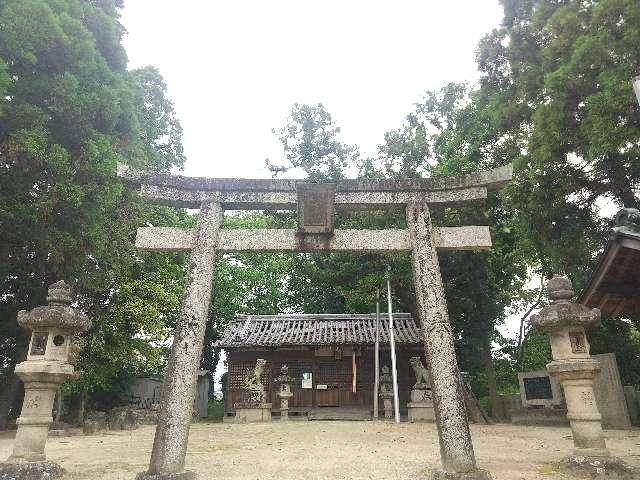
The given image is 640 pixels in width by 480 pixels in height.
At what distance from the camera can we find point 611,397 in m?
12.2

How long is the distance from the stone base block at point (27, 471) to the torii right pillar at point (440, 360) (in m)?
5.28

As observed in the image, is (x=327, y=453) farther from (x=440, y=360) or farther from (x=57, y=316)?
(x=57, y=316)

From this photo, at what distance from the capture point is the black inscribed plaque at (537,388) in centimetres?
1460

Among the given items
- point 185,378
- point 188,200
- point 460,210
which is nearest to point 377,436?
point 185,378

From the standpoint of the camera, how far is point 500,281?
19.1 meters

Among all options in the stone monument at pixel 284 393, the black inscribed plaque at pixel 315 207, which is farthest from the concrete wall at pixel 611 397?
the stone monument at pixel 284 393

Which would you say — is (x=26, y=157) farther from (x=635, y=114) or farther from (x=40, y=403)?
(x=635, y=114)

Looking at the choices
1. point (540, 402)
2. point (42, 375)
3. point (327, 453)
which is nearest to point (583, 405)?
point (327, 453)

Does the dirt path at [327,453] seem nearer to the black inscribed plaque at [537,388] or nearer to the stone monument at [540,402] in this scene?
the stone monument at [540,402]

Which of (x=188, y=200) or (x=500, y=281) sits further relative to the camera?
(x=500, y=281)

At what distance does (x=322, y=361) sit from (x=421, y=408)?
5.50m

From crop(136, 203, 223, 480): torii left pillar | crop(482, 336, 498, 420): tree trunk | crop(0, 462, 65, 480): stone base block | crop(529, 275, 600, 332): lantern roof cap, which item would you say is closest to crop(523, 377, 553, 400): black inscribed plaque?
crop(482, 336, 498, 420): tree trunk

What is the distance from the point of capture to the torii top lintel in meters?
6.65

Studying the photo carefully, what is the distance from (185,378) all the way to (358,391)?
14.8 m
